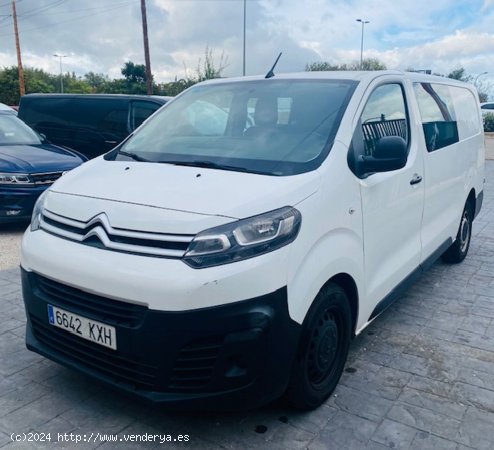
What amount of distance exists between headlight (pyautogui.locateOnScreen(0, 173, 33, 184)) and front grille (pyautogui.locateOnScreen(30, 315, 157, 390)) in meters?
4.18

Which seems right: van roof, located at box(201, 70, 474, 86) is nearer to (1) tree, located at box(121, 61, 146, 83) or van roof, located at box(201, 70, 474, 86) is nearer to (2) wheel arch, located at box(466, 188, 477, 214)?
(2) wheel arch, located at box(466, 188, 477, 214)

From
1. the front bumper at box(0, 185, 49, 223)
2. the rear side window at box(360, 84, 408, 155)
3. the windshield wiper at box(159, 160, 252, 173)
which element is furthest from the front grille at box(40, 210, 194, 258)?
the front bumper at box(0, 185, 49, 223)

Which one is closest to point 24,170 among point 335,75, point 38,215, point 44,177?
point 44,177

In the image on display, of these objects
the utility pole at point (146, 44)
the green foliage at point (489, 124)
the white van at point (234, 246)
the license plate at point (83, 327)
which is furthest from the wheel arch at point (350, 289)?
the green foliage at point (489, 124)

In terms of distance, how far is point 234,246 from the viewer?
2311 millimetres

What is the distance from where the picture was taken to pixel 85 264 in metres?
2.43

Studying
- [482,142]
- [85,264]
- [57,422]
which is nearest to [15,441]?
[57,422]

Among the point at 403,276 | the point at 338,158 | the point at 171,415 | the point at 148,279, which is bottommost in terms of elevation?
the point at 171,415

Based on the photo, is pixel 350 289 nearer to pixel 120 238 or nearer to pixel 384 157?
pixel 384 157

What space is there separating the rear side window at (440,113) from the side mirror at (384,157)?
44.2 inches

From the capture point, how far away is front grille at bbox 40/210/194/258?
2.33 m

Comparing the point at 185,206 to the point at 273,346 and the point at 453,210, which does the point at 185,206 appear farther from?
the point at 453,210

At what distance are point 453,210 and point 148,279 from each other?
3571 mm

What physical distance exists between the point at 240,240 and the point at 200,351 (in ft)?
1.72
